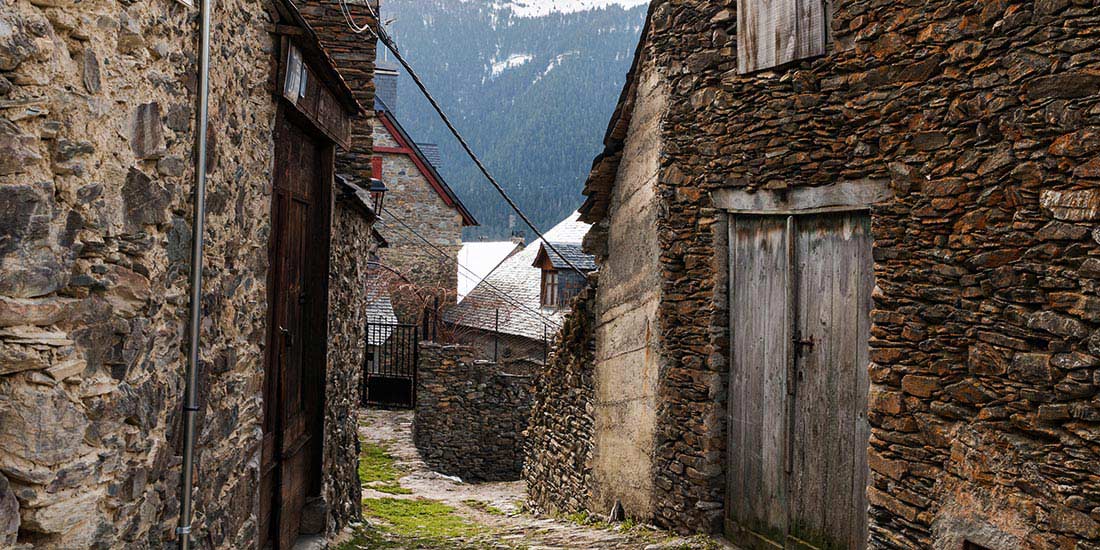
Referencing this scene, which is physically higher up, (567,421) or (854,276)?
(854,276)

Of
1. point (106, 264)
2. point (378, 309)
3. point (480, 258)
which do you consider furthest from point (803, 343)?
point (480, 258)

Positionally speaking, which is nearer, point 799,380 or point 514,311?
point 799,380

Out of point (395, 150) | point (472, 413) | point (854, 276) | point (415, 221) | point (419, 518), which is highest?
point (395, 150)

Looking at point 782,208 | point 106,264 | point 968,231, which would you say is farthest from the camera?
point 782,208

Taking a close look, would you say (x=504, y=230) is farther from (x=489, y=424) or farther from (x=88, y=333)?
(x=88, y=333)

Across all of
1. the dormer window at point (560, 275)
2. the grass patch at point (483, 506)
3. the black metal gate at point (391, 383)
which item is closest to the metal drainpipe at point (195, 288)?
the grass patch at point (483, 506)

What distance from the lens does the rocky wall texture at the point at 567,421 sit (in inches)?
330

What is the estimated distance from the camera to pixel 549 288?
2248 centimetres

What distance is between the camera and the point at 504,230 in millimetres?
81312

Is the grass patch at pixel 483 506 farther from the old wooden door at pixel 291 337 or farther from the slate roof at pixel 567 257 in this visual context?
the slate roof at pixel 567 257

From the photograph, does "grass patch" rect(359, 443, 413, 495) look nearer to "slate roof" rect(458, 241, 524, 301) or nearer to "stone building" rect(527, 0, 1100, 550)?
"stone building" rect(527, 0, 1100, 550)

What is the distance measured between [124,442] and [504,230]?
258 feet

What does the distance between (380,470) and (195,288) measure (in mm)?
9502

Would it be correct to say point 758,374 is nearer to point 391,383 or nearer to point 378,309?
point 391,383
